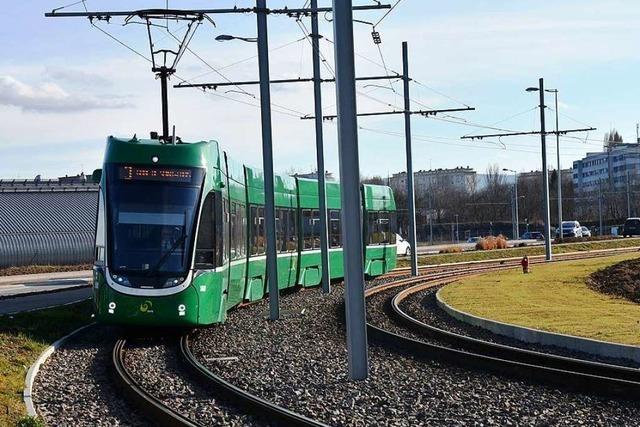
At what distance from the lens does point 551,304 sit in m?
23.4

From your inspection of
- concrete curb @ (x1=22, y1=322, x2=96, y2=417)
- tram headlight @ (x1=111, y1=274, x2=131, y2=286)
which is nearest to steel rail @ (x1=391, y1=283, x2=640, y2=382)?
tram headlight @ (x1=111, y1=274, x2=131, y2=286)

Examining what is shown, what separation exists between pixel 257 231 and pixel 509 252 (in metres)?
36.1

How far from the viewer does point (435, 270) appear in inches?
1774

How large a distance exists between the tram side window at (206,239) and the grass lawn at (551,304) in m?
6.25

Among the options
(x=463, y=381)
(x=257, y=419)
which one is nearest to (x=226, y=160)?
(x=463, y=381)

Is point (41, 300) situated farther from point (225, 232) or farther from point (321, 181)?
point (225, 232)

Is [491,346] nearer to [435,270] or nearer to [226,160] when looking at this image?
[226,160]

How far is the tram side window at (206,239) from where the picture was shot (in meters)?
17.4

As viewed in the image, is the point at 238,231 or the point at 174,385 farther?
the point at 238,231

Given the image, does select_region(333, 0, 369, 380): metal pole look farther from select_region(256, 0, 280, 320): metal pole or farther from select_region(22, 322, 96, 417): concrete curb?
select_region(256, 0, 280, 320): metal pole

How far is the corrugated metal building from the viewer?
2379 inches

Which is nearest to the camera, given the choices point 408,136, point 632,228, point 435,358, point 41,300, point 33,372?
point 33,372

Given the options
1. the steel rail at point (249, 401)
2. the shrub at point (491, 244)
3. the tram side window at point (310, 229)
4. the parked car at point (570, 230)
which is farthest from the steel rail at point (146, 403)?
the parked car at point (570, 230)

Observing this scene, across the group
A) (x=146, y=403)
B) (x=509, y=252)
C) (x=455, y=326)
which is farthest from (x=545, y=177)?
(x=146, y=403)
